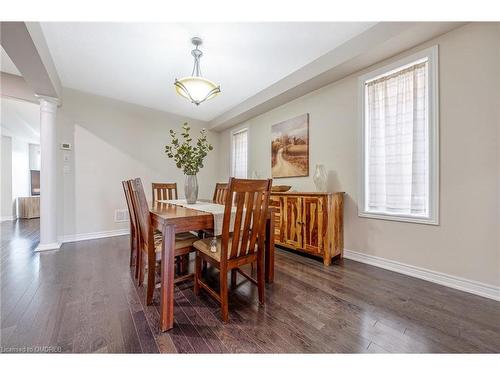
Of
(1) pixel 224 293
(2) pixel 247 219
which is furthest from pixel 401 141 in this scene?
(1) pixel 224 293

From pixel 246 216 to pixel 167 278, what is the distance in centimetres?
69

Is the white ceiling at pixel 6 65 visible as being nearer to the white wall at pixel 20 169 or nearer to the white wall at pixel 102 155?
the white wall at pixel 102 155

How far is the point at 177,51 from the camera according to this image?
2529 mm

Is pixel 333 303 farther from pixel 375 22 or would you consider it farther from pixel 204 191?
pixel 204 191

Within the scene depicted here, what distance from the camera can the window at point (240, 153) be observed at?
4680 mm

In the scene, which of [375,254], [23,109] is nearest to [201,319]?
[375,254]

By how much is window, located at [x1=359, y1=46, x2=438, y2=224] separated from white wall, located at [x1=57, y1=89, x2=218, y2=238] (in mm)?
3984

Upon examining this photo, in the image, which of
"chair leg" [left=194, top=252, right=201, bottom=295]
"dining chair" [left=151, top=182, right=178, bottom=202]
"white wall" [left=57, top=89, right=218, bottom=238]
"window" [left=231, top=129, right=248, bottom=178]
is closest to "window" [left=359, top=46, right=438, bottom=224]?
"chair leg" [left=194, top=252, right=201, bottom=295]

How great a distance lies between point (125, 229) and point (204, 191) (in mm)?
1953

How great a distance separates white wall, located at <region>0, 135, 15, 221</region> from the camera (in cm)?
556

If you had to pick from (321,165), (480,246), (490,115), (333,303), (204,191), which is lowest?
(333,303)

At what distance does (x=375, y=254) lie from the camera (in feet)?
8.19

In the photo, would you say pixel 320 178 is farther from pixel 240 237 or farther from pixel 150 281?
pixel 150 281

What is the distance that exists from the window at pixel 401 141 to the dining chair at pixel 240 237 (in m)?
1.67
